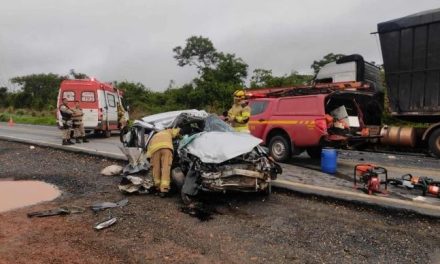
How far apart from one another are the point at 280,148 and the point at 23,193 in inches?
224

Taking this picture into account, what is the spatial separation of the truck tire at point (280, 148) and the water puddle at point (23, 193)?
202 inches

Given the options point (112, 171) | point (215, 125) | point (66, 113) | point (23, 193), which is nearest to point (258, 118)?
point (215, 125)

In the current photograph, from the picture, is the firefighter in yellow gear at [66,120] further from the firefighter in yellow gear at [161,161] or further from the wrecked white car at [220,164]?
the firefighter in yellow gear at [161,161]

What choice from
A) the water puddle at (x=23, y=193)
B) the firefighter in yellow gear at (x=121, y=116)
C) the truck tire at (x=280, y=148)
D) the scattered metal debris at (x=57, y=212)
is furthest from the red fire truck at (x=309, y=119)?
the firefighter in yellow gear at (x=121, y=116)

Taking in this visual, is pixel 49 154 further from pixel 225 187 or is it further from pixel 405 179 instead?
pixel 405 179

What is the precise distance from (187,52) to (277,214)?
122 feet

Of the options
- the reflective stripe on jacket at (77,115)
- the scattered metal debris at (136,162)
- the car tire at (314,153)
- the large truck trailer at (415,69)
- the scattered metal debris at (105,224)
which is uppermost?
the large truck trailer at (415,69)

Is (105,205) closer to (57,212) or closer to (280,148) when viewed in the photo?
(57,212)

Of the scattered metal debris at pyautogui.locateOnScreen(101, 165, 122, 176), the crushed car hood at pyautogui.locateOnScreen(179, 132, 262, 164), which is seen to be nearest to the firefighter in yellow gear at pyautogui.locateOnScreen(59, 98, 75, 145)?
the scattered metal debris at pyautogui.locateOnScreen(101, 165, 122, 176)

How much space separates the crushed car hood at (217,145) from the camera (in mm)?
6102

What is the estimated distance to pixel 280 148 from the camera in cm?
980

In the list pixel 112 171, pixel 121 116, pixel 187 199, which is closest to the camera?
pixel 187 199

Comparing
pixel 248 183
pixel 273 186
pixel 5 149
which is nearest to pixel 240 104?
pixel 273 186

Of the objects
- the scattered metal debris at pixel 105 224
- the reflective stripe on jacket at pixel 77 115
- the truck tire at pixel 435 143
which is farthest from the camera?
the reflective stripe on jacket at pixel 77 115
